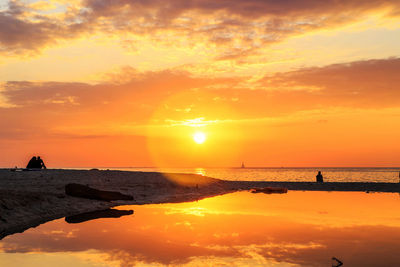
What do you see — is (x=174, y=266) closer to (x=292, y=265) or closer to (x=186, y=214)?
(x=292, y=265)

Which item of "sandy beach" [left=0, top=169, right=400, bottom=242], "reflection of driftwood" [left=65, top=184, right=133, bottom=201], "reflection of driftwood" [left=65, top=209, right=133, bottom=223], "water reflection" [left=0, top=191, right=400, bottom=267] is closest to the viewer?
"water reflection" [left=0, top=191, right=400, bottom=267]

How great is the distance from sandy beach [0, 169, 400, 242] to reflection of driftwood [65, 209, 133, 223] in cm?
112

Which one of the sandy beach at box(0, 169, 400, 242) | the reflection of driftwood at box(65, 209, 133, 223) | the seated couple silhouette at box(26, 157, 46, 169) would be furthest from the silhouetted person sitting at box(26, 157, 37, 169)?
the reflection of driftwood at box(65, 209, 133, 223)

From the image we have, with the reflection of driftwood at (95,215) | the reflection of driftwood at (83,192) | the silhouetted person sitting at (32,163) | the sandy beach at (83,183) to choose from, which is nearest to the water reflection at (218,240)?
the reflection of driftwood at (95,215)

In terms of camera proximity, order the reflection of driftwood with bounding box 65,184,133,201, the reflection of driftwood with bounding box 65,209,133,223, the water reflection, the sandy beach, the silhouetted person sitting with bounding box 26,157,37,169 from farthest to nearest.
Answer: the silhouetted person sitting with bounding box 26,157,37,169, the reflection of driftwood with bounding box 65,184,133,201, the reflection of driftwood with bounding box 65,209,133,223, the sandy beach, the water reflection

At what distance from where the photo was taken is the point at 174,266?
1415 cm

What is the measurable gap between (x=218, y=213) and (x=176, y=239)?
35.1 feet

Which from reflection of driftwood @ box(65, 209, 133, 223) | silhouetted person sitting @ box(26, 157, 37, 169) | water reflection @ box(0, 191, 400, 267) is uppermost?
silhouetted person sitting @ box(26, 157, 37, 169)

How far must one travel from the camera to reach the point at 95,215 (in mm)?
29062

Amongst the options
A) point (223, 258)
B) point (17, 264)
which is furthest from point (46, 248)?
point (223, 258)

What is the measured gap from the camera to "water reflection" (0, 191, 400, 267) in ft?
49.9

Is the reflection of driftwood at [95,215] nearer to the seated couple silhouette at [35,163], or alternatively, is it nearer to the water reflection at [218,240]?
the water reflection at [218,240]

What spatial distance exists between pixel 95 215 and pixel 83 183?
21046 millimetres

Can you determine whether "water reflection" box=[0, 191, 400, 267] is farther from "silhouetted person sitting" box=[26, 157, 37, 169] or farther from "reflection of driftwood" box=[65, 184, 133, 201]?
"silhouetted person sitting" box=[26, 157, 37, 169]
